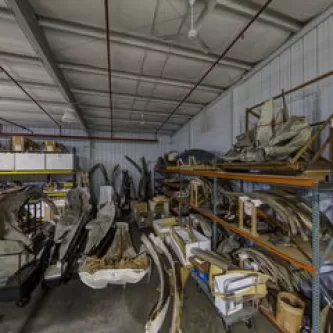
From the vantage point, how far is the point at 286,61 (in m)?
2.48

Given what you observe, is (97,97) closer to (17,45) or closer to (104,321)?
(17,45)

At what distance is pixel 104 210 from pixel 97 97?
2744 millimetres

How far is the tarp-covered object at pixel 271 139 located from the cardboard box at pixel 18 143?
20.1 ft

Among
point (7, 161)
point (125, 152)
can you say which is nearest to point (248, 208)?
point (125, 152)

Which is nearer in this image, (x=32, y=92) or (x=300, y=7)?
(x=300, y=7)

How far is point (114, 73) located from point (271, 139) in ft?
9.21

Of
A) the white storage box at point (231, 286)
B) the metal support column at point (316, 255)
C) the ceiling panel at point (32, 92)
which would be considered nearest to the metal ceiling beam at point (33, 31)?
the ceiling panel at point (32, 92)

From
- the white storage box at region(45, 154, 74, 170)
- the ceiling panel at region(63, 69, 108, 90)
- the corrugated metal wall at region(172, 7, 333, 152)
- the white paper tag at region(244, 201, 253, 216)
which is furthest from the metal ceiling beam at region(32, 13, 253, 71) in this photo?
the white storage box at region(45, 154, 74, 170)

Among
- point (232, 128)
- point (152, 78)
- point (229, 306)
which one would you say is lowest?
point (229, 306)

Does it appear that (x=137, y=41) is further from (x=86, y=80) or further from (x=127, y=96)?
(x=127, y=96)

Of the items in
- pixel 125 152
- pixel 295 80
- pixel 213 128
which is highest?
pixel 295 80

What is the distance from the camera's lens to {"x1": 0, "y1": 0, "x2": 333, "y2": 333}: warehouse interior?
177 cm

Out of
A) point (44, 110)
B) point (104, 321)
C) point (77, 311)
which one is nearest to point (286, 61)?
point (104, 321)

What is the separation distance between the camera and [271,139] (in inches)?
75.8
